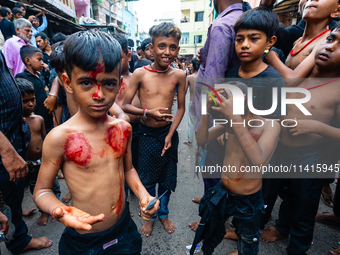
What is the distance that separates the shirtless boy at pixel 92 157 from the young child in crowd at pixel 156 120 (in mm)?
912


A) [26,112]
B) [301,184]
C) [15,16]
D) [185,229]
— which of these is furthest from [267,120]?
[15,16]

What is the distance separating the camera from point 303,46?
5.99 feet

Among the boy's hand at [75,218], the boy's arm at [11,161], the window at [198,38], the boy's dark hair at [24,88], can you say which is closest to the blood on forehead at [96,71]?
the boy's hand at [75,218]

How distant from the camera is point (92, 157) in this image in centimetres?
113

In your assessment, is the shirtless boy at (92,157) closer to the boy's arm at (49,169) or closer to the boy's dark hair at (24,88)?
the boy's arm at (49,169)

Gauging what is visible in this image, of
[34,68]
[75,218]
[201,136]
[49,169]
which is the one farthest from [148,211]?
[34,68]

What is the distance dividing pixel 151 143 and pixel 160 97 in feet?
1.80

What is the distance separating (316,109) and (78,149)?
191 centimetres

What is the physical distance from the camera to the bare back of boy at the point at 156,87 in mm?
2199

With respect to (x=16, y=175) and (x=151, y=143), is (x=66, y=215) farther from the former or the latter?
(x=151, y=143)

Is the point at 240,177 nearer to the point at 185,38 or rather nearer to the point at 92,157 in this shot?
the point at 92,157

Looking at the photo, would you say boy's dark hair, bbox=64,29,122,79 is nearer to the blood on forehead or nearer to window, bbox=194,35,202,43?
the blood on forehead

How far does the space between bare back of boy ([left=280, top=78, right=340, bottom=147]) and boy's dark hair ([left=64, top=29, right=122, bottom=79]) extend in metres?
1.41

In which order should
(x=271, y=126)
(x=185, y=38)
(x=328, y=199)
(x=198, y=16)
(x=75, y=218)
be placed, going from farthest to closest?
(x=185, y=38) → (x=198, y=16) → (x=328, y=199) → (x=271, y=126) → (x=75, y=218)
